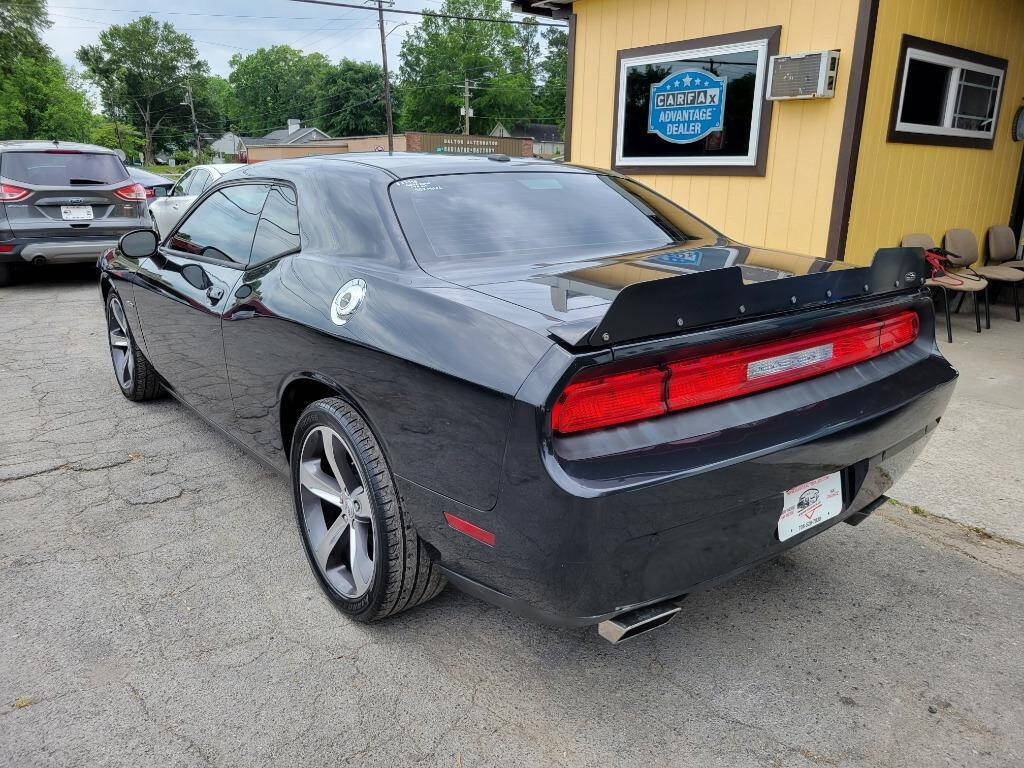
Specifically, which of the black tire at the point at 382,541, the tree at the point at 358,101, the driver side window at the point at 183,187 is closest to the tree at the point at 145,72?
the tree at the point at 358,101

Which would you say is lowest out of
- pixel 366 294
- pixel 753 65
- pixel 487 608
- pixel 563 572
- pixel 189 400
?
pixel 487 608

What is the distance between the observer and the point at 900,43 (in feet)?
20.3

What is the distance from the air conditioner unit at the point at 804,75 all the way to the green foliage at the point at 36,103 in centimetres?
4288

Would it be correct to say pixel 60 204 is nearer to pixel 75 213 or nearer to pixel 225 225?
pixel 75 213

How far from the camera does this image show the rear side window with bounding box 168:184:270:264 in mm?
3250

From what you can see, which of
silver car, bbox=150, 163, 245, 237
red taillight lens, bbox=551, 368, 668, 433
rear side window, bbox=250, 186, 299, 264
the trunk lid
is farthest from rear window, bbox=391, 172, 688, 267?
silver car, bbox=150, 163, 245, 237

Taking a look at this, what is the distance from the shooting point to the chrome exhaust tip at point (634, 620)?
1876 mm

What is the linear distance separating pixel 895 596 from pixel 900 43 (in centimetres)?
533

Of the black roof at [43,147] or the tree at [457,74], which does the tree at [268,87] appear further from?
the black roof at [43,147]

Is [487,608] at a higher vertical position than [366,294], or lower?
lower

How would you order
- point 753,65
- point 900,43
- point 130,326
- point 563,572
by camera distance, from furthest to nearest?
point 753,65
point 900,43
point 130,326
point 563,572

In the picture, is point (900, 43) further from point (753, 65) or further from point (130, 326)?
point (130, 326)

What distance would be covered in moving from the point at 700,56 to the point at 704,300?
6.01m

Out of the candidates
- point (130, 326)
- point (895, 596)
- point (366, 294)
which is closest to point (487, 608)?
point (366, 294)
